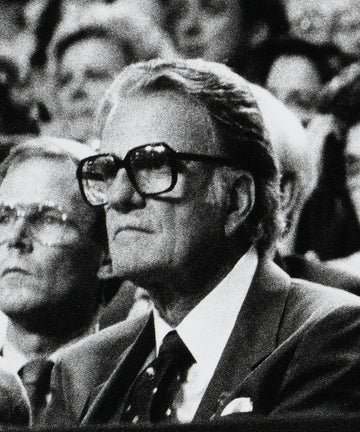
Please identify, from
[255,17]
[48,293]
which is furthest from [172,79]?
[48,293]

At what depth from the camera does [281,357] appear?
5.08ft

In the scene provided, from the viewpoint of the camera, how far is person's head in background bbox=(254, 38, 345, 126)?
196 centimetres

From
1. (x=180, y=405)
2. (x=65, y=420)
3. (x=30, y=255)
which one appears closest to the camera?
(x=180, y=405)

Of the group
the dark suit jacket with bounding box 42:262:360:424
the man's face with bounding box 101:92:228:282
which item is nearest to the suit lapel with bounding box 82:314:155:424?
the dark suit jacket with bounding box 42:262:360:424

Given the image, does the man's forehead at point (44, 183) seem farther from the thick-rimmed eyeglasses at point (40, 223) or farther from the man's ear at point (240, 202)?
the man's ear at point (240, 202)

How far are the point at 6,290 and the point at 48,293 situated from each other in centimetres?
9

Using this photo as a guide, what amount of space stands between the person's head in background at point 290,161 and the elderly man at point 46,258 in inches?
14.9

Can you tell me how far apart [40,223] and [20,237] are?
50mm

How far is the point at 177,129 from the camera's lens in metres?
1.72

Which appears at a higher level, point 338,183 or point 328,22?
point 328,22

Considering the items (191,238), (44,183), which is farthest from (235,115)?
(44,183)

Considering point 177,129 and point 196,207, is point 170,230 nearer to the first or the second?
point 196,207

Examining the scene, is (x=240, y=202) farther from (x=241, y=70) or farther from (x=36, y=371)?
(x=36, y=371)

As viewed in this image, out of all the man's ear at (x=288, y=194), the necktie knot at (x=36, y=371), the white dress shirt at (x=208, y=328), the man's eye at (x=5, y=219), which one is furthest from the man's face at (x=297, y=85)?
the necktie knot at (x=36, y=371)
